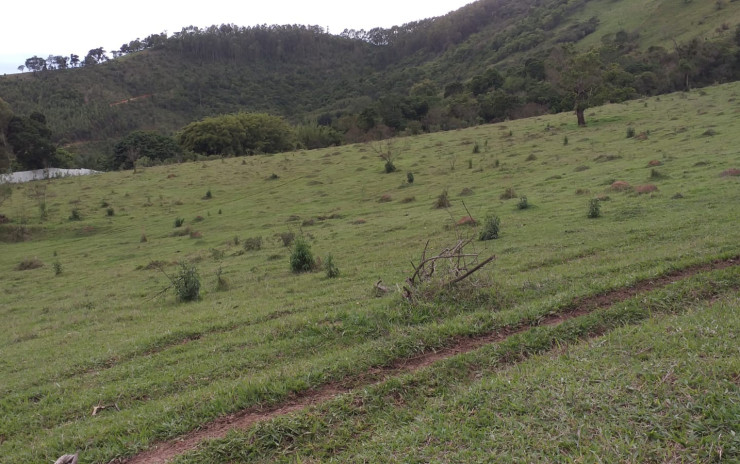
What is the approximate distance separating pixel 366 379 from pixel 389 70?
174302 millimetres

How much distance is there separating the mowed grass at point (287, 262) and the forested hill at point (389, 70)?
19.1m

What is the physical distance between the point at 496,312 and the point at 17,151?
59752 millimetres

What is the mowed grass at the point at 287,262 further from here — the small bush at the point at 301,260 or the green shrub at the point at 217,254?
the small bush at the point at 301,260

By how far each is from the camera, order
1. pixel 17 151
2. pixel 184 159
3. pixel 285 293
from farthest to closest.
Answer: pixel 184 159 < pixel 17 151 < pixel 285 293

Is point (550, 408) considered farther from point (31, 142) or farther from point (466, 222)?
point (31, 142)

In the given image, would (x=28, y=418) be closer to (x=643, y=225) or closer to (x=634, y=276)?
(x=634, y=276)

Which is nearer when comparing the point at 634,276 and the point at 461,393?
the point at 461,393

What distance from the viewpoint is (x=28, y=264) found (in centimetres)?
2414

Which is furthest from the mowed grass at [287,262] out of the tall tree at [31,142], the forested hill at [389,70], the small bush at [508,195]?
the forested hill at [389,70]

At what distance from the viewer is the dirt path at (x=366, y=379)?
5262 millimetres

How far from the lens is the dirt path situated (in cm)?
526

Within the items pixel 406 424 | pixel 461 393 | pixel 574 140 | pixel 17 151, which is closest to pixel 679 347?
pixel 461 393

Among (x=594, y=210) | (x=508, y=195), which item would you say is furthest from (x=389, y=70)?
(x=594, y=210)

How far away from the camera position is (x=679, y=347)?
17.3 feet
